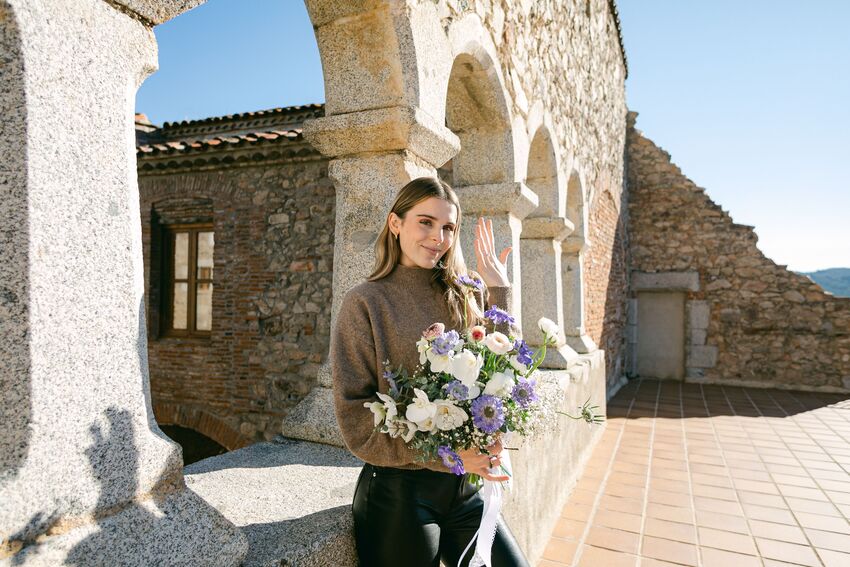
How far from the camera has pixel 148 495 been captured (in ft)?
3.33

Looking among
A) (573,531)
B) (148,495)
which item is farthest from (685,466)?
(148,495)

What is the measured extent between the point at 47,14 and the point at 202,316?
6.30 m

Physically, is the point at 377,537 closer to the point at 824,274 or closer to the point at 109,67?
the point at 109,67

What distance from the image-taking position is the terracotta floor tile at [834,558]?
9.70 ft

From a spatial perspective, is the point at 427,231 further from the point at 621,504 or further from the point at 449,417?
the point at 621,504

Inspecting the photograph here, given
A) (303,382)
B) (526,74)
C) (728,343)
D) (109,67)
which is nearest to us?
(109,67)

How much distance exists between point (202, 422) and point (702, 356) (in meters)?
8.95

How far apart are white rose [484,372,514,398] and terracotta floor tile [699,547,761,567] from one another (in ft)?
8.79

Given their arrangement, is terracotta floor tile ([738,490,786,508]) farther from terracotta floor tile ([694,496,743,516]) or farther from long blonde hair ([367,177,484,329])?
long blonde hair ([367,177,484,329])

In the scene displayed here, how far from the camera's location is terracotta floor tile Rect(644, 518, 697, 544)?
10.6ft

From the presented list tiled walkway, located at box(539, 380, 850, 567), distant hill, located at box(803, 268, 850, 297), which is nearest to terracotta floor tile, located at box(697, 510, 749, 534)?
tiled walkway, located at box(539, 380, 850, 567)

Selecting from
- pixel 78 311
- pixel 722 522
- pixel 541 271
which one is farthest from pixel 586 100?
pixel 78 311

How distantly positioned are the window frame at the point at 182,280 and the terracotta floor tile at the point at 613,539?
17.0 ft

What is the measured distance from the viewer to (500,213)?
11.2 feet
